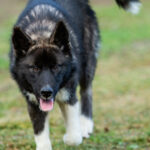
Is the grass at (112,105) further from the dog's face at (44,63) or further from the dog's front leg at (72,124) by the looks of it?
the dog's face at (44,63)

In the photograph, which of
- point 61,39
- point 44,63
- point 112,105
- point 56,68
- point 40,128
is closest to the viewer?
point 44,63

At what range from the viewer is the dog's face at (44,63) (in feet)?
19.0

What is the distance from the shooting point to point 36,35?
20.9ft

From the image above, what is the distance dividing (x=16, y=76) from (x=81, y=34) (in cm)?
177

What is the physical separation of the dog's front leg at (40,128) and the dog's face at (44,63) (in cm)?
39

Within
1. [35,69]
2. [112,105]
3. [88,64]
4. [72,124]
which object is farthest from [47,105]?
[112,105]

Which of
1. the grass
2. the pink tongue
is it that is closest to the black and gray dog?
the pink tongue

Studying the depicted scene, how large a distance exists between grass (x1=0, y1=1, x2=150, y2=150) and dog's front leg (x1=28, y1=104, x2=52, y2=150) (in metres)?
0.42

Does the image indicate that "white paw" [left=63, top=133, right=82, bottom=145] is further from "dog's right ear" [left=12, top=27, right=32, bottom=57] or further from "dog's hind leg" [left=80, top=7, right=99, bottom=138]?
"dog's right ear" [left=12, top=27, right=32, bottom=57]

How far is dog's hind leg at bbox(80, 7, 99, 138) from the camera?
783cm

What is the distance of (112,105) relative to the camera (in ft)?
32.5

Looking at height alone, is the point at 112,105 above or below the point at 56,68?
below

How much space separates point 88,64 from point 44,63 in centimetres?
221

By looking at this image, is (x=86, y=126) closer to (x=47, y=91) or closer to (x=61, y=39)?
(x=61, y=39)
